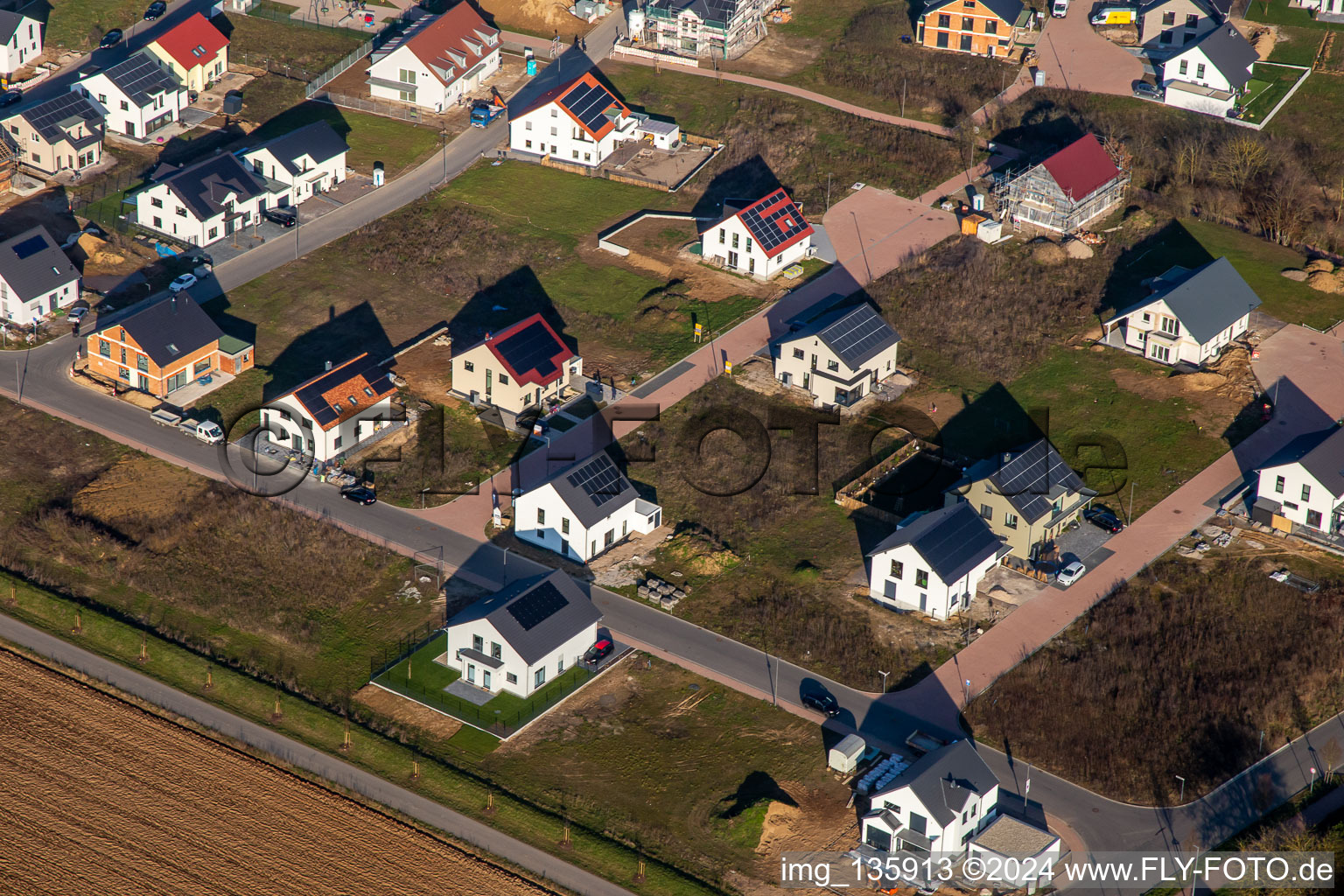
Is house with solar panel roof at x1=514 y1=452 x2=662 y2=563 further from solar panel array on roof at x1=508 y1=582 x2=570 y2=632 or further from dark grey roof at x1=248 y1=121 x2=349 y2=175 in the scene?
dark grey roof at x1=248 y1=121 x2=349 y2=175

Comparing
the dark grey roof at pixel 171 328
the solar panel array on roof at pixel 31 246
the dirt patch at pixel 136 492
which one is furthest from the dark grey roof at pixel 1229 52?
the solar panel array on roof at pixel 31 246

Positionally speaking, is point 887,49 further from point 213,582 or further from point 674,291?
point 213,582

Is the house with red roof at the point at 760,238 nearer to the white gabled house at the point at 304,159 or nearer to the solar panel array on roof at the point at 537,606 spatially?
the white gabled house at the point at 304,159

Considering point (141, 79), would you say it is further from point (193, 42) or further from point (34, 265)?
point (34, 265)

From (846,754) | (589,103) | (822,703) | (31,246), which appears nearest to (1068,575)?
(822,703)

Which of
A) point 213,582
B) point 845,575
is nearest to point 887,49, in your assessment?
point 845,575

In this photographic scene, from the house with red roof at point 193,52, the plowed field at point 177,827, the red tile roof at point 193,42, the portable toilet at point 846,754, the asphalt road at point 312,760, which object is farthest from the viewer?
the red tile roof at point 193,42
